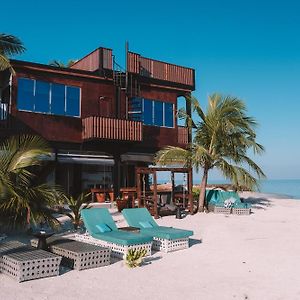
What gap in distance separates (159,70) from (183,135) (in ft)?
13.0

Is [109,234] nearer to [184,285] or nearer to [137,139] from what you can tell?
[184,285]

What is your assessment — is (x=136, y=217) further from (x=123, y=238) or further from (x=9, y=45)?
(x=9, y=45)

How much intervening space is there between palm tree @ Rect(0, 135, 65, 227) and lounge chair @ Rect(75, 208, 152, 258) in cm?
139

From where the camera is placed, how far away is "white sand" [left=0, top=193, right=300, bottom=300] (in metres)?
6.32

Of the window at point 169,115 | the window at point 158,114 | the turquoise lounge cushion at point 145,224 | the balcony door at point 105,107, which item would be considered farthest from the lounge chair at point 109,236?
the window at point 169,115

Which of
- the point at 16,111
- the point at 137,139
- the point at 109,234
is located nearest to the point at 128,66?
the point at 137,139

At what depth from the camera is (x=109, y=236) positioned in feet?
30.2

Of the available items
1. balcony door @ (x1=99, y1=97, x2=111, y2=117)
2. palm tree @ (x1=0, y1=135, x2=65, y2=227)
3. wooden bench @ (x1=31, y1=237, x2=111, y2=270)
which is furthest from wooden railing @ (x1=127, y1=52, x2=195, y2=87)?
wooden bench @ (x1=31, y1=237, x2=111, y2=270)

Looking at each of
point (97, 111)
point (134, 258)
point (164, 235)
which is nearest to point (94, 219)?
point (164, 235)

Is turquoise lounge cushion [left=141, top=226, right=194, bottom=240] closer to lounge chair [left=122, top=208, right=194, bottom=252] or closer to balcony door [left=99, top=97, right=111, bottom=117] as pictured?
lounge chair [left=122, top=208, right=194, bottom=252]

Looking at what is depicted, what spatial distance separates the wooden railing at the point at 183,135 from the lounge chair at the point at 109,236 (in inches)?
516

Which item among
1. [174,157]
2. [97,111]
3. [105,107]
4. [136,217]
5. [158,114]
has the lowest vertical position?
Answer: [136,217]

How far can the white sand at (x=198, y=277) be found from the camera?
6.32m

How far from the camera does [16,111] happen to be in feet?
59.4
